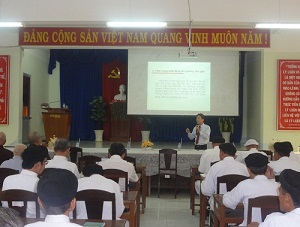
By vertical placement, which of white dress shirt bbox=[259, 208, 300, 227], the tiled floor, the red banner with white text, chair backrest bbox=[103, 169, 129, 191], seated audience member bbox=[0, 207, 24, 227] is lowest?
the tiled floor

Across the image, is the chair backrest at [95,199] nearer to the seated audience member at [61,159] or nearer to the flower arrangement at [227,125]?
the seated audience member at [61,159]

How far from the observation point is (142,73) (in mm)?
11398

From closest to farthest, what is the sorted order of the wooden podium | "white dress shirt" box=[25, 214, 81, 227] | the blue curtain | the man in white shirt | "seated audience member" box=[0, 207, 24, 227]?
"seated audience member" box=[0, 207, 24, 227], "white dress shirt" box=[25, 214, 81, 227], the man in white shirt, the wooden podium, the blue curtain

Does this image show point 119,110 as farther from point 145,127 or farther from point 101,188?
point 101,188

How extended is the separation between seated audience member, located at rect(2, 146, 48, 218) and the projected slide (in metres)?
6.95

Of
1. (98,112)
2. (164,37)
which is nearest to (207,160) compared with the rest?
(164,37)

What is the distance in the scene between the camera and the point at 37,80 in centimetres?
1389

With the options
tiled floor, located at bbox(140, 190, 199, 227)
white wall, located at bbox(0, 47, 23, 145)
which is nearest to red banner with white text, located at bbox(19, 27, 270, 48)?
white wall, located at bbox(0, 47, 23, 145)

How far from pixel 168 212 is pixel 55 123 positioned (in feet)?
19.2

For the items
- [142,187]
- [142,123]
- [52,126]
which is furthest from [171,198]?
[142,123]

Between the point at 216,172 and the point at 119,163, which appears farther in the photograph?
the point at 119,163

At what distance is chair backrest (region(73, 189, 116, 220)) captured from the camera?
3.58m

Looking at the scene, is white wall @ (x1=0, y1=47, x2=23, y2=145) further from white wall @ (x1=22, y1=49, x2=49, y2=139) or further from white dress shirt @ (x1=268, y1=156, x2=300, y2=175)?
white dress shirt @ (x1=268, y1=156, x2=300, y2=175)

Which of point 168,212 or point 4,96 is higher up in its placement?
point 4,96
